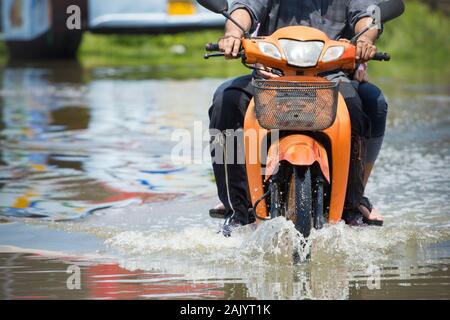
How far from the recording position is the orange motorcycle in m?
5.67

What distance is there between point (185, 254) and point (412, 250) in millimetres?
1192

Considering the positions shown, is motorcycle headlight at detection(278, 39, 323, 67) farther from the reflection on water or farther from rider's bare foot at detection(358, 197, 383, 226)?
the reflection on water

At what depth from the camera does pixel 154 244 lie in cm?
640

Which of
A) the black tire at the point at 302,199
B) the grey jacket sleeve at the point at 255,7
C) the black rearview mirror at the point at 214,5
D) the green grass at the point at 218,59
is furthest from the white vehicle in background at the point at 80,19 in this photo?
the black tire at the point at 302,199

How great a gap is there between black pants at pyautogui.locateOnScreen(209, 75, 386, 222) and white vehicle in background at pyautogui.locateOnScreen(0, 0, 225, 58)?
1305 centimetres

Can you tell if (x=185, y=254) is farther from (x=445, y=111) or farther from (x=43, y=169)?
(x=445, y=111)

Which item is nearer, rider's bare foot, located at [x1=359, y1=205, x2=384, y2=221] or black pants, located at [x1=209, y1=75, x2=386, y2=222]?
black pants, located at [x1=209, y1=75, x2=386, y2=222]

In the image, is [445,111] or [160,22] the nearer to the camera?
[445,111]

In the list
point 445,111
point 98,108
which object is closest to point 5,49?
point 98,108

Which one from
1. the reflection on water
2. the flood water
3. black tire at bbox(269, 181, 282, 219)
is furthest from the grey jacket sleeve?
the reflection on water

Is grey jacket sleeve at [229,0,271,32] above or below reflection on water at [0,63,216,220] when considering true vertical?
above

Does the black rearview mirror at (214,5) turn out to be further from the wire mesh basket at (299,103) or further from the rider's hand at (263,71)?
the wire mesh basket at (299,103)

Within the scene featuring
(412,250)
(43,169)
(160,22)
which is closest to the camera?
(412,250)

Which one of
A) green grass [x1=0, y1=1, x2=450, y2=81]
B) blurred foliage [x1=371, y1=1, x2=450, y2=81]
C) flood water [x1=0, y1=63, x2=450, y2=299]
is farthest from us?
blurred foliage [x1=371, y1=1, x2=450, y2=81]
